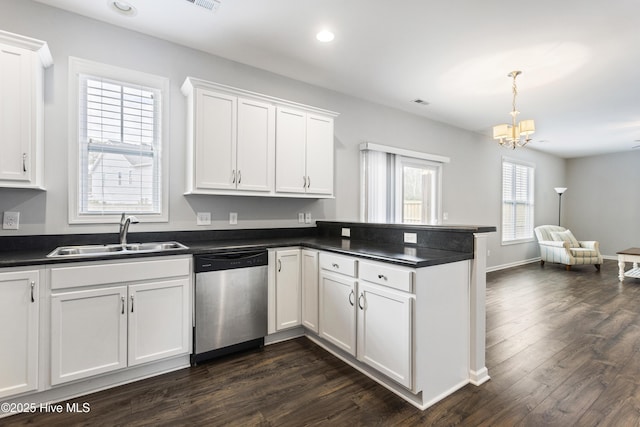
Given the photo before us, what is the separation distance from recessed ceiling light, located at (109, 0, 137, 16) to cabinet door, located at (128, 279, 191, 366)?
214 centimetres

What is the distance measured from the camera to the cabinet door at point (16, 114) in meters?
2.02

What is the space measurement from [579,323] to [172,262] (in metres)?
4.14

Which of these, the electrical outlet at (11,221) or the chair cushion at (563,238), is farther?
the chair cushion at (563,238)

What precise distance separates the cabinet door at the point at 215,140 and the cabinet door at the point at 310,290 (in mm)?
977

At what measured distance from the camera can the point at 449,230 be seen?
2.27 meters

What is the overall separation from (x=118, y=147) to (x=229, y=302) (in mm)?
1663

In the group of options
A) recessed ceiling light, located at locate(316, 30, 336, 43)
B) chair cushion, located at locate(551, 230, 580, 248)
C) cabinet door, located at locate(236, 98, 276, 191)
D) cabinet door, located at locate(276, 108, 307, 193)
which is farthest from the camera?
chair cushion, located at locate(551, 230, 580, 248)

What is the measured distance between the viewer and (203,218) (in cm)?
306

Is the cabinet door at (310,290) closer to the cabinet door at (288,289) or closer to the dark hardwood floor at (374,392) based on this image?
the cabinet door at (288,289)

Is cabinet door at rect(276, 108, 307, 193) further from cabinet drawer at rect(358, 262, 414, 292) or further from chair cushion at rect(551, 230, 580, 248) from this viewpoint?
chair cushion at rect(551, 230, 580, 248)

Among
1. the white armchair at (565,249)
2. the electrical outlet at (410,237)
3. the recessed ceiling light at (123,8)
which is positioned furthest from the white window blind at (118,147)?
the white armchair at (565,249)

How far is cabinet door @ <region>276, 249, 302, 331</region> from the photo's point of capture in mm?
2801

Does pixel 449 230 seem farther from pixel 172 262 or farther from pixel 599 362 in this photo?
pixel 172 262

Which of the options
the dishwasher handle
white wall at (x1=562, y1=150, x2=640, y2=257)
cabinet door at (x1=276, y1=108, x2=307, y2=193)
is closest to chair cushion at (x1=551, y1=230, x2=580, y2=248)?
white wall at (x1=562, y1=150, x2=640, y2=257)
